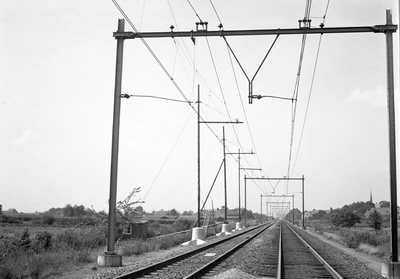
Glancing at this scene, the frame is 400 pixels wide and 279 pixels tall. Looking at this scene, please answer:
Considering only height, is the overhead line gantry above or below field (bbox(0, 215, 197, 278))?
above

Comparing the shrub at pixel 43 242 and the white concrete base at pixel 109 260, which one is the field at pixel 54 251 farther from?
the white concrete base at pixel 109 260

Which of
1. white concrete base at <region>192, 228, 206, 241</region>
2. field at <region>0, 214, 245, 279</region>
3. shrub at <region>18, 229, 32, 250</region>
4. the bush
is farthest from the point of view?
the bush

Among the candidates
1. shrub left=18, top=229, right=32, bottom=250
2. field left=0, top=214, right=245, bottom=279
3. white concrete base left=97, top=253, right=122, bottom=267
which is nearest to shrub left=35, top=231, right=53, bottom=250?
field left=0, top=214, right=245, bottom=279

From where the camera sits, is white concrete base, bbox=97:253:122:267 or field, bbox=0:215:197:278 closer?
field, bbox=0:215:197:278

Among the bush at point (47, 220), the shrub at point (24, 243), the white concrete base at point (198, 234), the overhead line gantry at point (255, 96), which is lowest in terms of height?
the bush at point (47, 220)

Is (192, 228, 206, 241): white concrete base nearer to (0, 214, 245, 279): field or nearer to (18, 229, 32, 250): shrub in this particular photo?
(0, 214, 245, 279): field

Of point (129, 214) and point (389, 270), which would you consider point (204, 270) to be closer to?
point (389, 270)

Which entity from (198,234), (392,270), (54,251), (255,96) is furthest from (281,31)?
(198,234)

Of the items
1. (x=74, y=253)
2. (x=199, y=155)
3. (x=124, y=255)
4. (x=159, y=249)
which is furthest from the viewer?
(x=199, y=155)

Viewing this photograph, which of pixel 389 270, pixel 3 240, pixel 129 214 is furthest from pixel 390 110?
pixel 3 240

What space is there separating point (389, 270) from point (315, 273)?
2455 millimetres

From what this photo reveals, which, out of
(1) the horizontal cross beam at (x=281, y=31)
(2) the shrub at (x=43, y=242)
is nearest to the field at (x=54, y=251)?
(2) the shrub at (x=43, y=242)

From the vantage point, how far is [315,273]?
55.3 ft

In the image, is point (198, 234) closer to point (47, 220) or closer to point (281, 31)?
point (281, 31)
